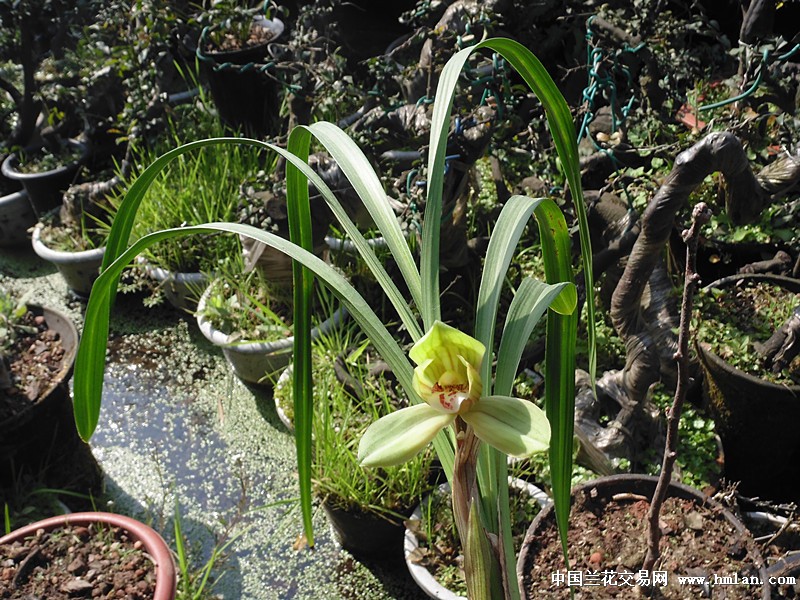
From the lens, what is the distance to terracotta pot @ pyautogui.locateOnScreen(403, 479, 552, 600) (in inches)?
64.2

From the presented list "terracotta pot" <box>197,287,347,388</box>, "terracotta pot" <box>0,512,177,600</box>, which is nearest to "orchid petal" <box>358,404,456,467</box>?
"terracotta pot" <box>0,512,177,600</box>

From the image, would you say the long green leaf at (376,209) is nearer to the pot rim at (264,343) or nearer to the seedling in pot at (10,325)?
the pot rim at (264,343)

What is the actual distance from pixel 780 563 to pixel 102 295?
1.37 meters

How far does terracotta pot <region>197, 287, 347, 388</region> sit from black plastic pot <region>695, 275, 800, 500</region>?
1.09 m

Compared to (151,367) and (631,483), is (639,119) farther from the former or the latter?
(151,367)

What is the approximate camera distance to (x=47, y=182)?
333cm

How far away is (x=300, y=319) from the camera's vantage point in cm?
112

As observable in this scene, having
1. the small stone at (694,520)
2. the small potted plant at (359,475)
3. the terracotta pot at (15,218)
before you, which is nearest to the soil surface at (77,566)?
the small potted plant at (359,475)

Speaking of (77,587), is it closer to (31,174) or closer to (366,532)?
(366,532)

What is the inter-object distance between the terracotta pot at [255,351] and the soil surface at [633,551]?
1032mm

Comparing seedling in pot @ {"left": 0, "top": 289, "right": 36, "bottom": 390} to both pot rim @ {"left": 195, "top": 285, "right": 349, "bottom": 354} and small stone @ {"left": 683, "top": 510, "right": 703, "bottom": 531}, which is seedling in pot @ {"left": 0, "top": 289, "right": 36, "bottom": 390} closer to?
pot rim @ {"left": 195, "top": 285, "right": 349, "bottom": 354}

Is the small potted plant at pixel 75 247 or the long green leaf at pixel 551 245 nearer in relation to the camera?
the long green leaf at pixel 551 245

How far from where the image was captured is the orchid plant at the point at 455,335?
2.37 feet

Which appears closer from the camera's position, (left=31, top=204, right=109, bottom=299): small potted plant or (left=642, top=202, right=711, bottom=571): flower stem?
(left=642, top=202, right=711, bottom=571): flower stem
